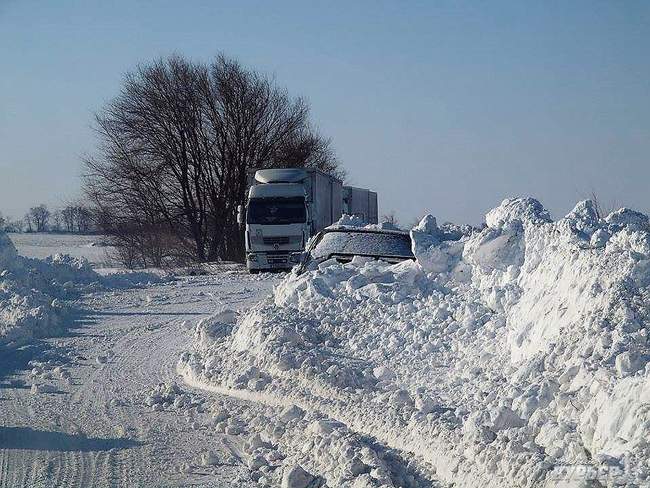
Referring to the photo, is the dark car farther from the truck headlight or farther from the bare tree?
the bare tree

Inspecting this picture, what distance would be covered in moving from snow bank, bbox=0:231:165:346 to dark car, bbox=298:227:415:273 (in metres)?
4.84

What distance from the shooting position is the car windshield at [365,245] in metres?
14.8

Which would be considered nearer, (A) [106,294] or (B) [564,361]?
(B) [564,361]

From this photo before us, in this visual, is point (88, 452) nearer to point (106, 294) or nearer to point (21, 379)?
point (21, 379)

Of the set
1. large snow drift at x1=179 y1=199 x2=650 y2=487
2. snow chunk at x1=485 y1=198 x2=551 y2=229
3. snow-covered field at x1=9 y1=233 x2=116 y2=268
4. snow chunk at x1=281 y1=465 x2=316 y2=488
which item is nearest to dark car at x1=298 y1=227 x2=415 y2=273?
large snow drift at x1=179 y1=199 x2=650 y2=487

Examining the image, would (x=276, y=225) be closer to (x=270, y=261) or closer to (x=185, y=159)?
(x=270, y=261)

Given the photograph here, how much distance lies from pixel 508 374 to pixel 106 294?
16.4 m

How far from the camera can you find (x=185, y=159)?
45.9m

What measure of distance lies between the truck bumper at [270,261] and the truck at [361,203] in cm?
759

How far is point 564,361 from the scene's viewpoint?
7.52 m

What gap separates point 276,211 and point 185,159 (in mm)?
17876

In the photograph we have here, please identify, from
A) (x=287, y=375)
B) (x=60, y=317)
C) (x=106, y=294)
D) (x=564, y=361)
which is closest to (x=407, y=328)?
(x=287, y=375)

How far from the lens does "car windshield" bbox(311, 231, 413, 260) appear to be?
14.8 metres

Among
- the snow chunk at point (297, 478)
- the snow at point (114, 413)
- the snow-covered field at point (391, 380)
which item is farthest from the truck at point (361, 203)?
the snow chunk at point (297, 478)
